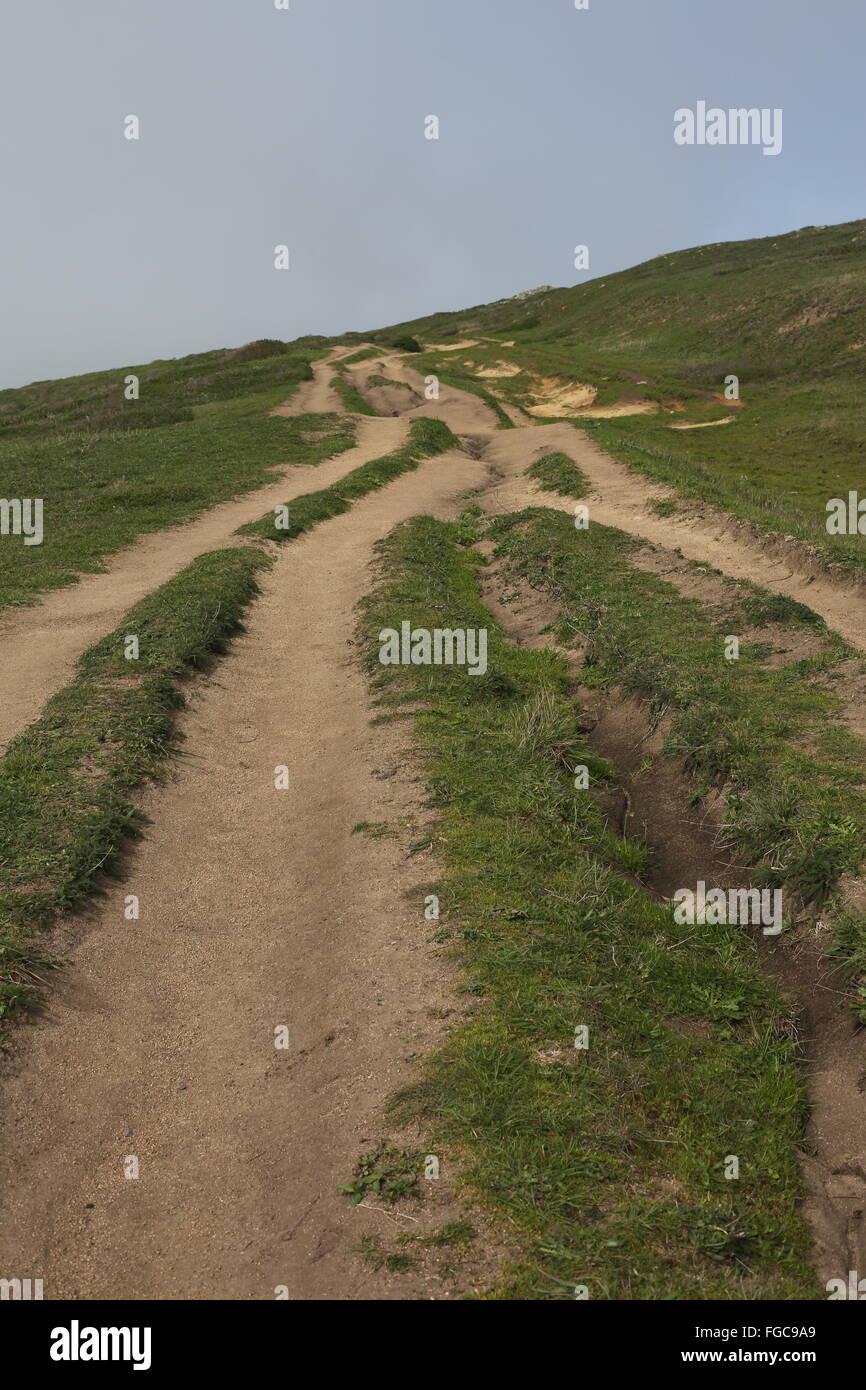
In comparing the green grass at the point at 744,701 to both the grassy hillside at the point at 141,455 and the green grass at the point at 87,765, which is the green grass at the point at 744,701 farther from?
the grassy hillside at the point at 141,455

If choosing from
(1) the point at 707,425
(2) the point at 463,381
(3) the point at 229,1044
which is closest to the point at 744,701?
(3) the point at 229,1044

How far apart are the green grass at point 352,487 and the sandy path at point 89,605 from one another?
0.89m

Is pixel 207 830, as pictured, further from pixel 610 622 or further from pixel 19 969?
pixel 610 622

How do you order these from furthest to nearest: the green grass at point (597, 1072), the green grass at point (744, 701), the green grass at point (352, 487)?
the green grass at point (352, 487)
the green grass at point (744, 701)
the green grass at point (597, 1072)

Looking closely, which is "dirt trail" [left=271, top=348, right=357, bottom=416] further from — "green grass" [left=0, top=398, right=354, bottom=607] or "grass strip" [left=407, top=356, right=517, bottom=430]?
"grass strip" [left=407, top=356, right=517, bottom=430]

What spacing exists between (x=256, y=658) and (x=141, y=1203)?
11107 mm

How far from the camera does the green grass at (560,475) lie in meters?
29.3

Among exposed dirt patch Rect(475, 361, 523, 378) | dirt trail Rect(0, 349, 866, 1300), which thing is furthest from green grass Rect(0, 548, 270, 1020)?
exposed dirt patch Rect(475, 361, 523, 378)

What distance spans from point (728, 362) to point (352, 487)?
48.4 meters

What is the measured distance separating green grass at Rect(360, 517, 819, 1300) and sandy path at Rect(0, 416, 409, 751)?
22.6ft

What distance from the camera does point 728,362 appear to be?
66812 mm

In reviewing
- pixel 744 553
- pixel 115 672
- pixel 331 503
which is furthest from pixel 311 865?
pixel 331 503

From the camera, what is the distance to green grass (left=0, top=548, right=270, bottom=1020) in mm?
8578

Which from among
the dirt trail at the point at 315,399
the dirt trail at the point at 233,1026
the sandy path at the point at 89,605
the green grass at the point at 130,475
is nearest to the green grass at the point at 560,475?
the sandy path at the point at 89,605
